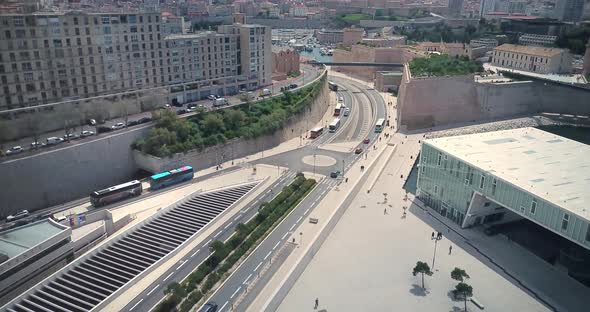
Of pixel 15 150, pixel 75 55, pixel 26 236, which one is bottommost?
pixel 26 236

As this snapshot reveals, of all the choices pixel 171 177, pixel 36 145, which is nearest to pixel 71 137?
pixel 36 145

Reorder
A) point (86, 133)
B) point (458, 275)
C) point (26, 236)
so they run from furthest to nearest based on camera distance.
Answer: point (86, 133), point (26, 236), point (458, 275)

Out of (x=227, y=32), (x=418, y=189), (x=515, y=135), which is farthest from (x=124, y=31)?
(x=515, y=135)

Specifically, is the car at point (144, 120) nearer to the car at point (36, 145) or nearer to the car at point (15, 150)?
the car at point (36, 145)

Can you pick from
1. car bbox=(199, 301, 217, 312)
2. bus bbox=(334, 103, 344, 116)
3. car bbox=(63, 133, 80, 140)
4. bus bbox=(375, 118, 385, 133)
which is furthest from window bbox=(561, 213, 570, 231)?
bus bbox=(334, 103, 344, 116)

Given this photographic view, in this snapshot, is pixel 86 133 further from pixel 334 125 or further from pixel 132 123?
pixel 334 125

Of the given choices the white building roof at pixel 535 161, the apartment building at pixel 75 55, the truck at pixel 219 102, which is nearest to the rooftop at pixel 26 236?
the apartment building at pixel 75 55
